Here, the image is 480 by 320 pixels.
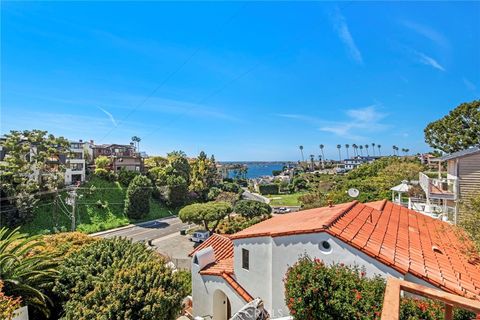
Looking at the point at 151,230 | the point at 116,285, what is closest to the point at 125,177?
the point at 151,230

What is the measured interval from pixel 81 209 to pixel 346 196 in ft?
115

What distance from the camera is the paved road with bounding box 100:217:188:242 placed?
3403 cm

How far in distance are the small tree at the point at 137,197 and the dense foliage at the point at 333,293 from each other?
122ft

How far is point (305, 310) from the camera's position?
7078 mm

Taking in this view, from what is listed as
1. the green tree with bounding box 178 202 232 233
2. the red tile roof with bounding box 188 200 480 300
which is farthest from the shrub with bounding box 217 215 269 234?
the red tile roof with bounding box 188 200 480 300

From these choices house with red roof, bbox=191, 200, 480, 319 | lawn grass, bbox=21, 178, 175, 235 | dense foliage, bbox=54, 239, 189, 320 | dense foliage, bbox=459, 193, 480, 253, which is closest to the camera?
house with red roof, bbox=191, 200, 480, 319

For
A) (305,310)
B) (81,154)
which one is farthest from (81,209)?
(305,310)

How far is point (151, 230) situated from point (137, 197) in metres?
6.23

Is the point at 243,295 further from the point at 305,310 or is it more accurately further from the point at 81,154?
the point at 81,154

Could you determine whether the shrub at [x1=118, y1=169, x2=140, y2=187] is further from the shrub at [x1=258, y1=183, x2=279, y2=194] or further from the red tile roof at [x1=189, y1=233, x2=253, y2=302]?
the shrub at [x1=258, y1=183, x2=279, y2=194]

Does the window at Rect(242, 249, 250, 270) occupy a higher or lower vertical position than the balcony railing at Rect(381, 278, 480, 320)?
lower

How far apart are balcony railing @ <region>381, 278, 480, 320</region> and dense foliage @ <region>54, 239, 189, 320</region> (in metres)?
7.34

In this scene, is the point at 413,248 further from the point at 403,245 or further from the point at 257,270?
the point at 257,270

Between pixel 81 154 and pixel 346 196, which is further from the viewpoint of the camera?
pixel 81 154
